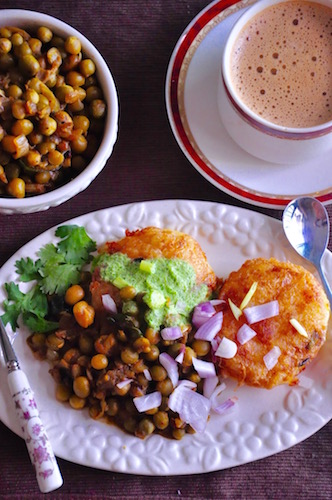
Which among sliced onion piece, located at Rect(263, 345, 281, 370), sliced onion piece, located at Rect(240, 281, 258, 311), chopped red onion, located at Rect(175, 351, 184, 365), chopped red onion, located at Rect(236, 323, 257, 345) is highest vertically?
sliced onion piece, located at Rect(240, 281, 258, 311)

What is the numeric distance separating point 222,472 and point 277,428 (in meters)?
0.24

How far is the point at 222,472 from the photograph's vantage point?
2.22 meters

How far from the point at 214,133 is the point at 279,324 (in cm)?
63

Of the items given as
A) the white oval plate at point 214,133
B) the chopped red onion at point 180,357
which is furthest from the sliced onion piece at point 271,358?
the white oval plate at point 214,133

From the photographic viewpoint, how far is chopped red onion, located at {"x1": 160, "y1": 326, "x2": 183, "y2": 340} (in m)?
2.08

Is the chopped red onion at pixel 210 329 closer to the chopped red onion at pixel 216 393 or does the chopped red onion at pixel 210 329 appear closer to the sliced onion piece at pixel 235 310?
the sliced onion piece at pixel 235 310

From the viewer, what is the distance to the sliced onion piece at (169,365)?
2.10 meters

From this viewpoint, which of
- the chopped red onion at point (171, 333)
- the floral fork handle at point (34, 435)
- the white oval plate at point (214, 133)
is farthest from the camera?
the white oval plate at point (214, 133)

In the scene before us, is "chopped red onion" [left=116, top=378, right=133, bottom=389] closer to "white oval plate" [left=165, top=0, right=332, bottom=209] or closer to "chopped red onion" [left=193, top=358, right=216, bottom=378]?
"chopped red onion" [left=193, top=358, right=216, bottom=378]

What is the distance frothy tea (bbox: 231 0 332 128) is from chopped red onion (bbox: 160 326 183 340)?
679 mm

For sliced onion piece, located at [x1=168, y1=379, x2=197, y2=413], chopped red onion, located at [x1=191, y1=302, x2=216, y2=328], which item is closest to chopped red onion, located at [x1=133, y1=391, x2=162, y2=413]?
sliced onion piece, located at [x1=168, y1=379, x2=197, y2=413]

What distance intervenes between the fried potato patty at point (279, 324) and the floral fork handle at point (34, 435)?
0.56m

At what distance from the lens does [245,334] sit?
2.11 metres

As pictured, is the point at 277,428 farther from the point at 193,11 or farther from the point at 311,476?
the point at 193,11
